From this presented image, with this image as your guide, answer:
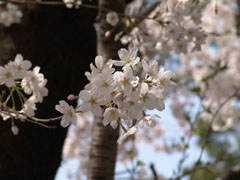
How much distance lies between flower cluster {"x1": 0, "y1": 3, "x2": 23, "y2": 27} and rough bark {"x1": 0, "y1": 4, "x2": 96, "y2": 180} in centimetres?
4

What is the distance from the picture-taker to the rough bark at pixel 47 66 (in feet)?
5.26

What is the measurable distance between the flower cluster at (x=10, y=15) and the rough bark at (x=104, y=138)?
0.47 metres

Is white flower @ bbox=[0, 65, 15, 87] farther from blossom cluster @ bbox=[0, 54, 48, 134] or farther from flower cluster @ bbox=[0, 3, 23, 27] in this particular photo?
flower cluster @ bbox=[0, 3, 23, 27]

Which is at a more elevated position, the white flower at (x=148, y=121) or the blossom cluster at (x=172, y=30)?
the blossom cluster at (x=172, y=30)

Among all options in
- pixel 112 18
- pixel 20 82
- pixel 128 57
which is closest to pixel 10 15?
pixel 112 18

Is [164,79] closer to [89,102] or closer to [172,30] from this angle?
[89,102]

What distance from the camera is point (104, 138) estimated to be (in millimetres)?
1950

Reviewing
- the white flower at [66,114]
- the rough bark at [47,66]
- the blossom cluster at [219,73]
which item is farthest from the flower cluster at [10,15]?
the blossom cluster at [219,73]

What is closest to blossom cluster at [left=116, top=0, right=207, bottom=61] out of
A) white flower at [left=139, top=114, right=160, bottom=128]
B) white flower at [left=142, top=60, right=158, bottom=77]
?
white flower at [left=142, top=60, right=158, bottom=77]

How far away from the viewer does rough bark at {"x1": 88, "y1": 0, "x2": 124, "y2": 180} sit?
189 cm

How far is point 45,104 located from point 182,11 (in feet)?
2.86

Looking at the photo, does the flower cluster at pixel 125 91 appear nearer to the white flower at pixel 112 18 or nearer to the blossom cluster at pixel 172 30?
the blossom cluster at pixel 172 30

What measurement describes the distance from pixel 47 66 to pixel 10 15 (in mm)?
361

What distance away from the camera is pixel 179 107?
605 centimetres
